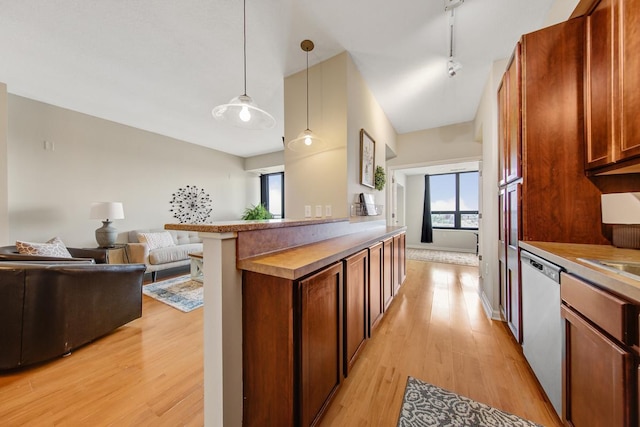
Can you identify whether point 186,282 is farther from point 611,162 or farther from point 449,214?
point 449,214

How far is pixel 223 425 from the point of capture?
959 mm

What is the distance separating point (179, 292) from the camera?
3082 millimetres

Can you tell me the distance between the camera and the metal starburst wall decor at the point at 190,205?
16.0 ft

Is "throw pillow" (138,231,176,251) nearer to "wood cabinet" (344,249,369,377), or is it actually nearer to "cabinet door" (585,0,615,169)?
"wood cabinet" (344,249,369,377)

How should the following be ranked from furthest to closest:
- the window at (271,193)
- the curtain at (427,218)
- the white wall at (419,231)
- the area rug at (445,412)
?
the window at (271,193) → the curtain at (427,218) → the white wall at (419,231) → the area rug at (445,412)

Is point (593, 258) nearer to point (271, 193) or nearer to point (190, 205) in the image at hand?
point (190, 205)

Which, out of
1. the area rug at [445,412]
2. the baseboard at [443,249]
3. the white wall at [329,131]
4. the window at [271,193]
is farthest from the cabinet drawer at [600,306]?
the window at [271,193]

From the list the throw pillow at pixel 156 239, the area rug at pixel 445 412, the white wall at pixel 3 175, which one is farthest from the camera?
the throw pillow at pixel 156 239

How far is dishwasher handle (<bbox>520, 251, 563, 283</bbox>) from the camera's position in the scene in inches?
44.3

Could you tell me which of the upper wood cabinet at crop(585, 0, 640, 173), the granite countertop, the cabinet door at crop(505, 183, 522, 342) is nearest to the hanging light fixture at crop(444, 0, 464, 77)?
the upper wood cabinet at crop(585, 0, 640, 173)

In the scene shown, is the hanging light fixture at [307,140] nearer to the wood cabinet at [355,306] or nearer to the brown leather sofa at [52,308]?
the wood cabinet at [355,306]

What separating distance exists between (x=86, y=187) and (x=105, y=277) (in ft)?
9.10

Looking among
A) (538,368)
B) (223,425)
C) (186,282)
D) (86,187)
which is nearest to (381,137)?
(538,368)

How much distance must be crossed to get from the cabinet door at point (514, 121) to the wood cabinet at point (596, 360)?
991 millimetres
